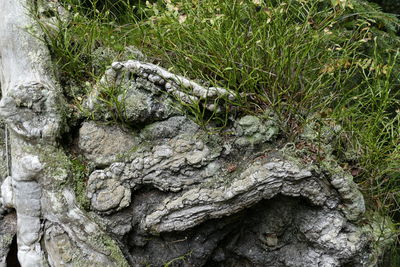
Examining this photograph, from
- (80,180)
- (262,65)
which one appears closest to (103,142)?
(80,180)

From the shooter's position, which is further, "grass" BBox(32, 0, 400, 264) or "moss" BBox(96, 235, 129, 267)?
"grass" BBox(32, 0, 400, 264)

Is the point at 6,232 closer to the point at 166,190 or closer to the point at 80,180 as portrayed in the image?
the point at 80,180

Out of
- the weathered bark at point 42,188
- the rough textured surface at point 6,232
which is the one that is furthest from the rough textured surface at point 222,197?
the rough textured surface at point 6,232

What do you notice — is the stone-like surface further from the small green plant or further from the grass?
the grass

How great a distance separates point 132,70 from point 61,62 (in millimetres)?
535

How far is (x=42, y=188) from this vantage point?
1.87 metres

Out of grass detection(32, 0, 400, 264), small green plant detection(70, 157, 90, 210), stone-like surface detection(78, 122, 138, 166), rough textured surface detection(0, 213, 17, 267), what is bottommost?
rough textured surface detection(0, 213, 17, 267)

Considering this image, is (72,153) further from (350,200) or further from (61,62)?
(350,200)

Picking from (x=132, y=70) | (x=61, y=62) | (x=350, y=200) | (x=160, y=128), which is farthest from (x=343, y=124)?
(x=61, y=62)

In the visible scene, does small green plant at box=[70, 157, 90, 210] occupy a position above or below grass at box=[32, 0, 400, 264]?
below

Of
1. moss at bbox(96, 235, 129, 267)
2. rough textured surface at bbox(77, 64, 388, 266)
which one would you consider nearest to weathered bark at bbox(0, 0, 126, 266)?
moss at bbox(96, 235, 129, 267)

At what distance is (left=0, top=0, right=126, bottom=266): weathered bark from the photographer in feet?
5.93

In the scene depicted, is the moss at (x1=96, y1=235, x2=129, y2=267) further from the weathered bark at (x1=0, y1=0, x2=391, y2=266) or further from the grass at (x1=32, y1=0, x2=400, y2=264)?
the grass at (x1=32, y1=0, x2=400, y2=264)

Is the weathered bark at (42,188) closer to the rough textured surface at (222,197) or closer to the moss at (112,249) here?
the moss at (112,249)
